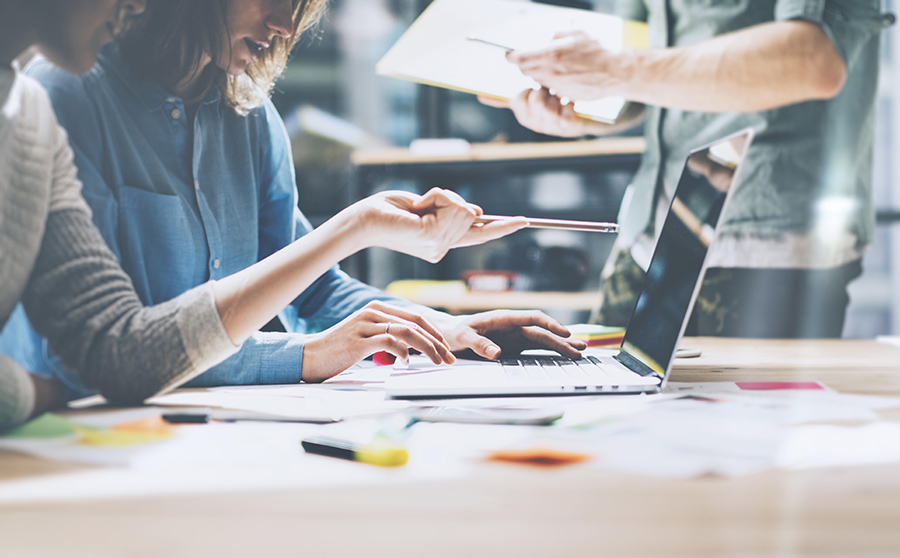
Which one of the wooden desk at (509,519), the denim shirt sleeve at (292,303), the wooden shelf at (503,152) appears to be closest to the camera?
the wooden desk at (509,519)

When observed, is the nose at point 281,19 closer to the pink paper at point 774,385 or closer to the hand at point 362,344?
the hand at point 362,344

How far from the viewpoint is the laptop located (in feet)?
2.12

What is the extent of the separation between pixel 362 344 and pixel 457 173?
2.34 feet

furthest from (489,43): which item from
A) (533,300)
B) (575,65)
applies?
(533,300)

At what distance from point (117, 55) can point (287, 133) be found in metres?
0.27

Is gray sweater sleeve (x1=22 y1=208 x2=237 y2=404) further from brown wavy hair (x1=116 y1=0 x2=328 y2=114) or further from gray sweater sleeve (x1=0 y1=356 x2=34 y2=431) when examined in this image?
brown wavy hair (x1=116 y1=0 x2=328 y2=114)

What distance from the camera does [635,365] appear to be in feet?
2.43

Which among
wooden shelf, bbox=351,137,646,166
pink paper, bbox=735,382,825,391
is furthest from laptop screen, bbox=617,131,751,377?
wooden shelf, bbox=351,137,646,166

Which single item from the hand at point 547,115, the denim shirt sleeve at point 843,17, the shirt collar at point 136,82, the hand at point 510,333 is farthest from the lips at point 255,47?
the denim shirt sleeve at point 843,17

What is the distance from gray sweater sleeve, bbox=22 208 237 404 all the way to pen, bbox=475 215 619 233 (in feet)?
1.25

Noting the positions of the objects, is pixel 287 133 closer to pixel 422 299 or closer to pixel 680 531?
pixel 422 299

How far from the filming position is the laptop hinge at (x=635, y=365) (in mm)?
691

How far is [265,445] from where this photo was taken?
50 cm

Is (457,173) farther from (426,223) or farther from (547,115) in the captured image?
(426,223)
